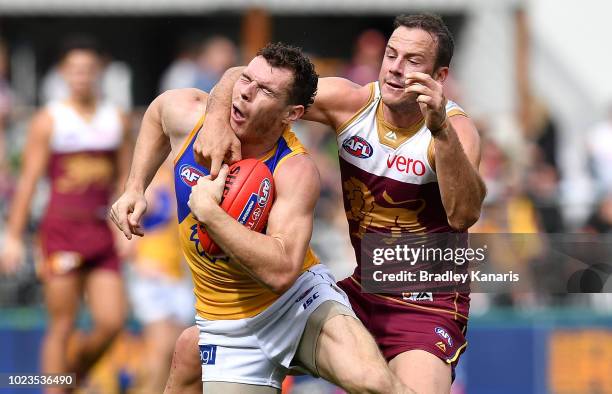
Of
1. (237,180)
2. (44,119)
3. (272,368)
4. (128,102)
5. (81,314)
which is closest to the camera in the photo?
(237,180)

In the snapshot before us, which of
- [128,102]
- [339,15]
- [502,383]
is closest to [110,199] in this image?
[502,383]

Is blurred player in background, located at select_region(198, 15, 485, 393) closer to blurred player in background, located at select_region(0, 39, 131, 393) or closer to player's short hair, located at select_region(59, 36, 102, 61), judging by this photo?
blurred player in background, located at select_region(0, 39, 131, 393)

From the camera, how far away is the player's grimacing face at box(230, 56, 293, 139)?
6520 mm

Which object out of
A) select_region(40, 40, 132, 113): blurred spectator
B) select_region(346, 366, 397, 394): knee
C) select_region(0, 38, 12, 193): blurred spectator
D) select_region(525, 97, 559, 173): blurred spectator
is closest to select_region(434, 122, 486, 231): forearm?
select_region(346, 366, 397, 394): knee

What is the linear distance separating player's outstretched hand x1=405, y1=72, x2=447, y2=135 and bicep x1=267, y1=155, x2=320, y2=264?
69 centimetres

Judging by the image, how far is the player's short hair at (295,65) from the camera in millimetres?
6570

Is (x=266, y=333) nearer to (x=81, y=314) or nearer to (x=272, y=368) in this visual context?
(x=272, y=368)

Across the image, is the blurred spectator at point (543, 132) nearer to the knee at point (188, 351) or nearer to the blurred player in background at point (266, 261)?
the knee at point (188, 351)

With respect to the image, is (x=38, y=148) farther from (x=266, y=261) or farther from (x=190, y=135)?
(x=266, y=261)

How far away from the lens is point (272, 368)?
22.5ft

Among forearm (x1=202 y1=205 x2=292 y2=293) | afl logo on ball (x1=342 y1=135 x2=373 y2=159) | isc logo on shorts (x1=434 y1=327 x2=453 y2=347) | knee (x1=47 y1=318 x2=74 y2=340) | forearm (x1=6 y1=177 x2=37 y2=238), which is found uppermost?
afl logo on ball (x1=342 y1=135 x2=373 y2=159)

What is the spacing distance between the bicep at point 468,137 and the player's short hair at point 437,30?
33cm

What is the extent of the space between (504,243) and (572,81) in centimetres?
803

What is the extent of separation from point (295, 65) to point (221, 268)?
1146mm
